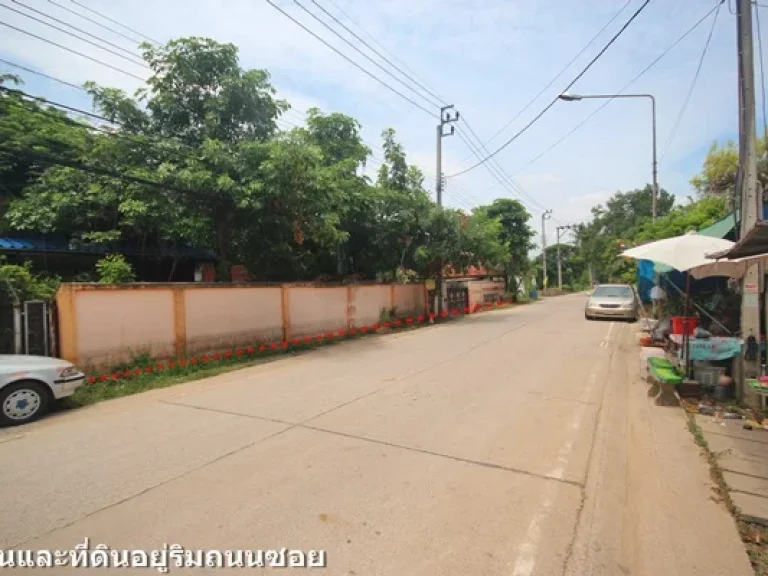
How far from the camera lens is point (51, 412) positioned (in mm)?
5977

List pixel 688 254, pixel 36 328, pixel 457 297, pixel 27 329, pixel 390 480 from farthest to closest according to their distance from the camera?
1. pixel 457 297
2. pixel 36 328
3. pixel 27 329
4. pixel 688 254
5. pixel 390 480

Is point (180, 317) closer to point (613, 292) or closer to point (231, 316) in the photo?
point (231, 316)

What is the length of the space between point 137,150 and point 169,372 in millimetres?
5675

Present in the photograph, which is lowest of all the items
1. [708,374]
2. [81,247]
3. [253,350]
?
[253,350]

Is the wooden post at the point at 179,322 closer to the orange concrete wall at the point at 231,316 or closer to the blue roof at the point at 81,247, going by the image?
the orange concrete wall at the point at 231,316

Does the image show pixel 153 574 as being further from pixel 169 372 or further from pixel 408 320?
pixel 408 320

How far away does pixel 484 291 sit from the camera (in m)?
29.0

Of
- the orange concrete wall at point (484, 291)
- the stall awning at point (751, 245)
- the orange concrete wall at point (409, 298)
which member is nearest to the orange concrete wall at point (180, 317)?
the orange concrete wall at point (409, 298)

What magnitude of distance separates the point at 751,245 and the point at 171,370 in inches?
367

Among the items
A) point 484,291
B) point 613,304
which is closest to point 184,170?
point 613,304

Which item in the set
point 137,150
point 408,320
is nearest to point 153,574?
point 137,150

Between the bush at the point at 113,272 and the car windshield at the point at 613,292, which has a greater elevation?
the bush at the point at 113,272

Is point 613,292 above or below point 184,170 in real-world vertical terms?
below

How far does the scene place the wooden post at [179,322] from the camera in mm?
9062
